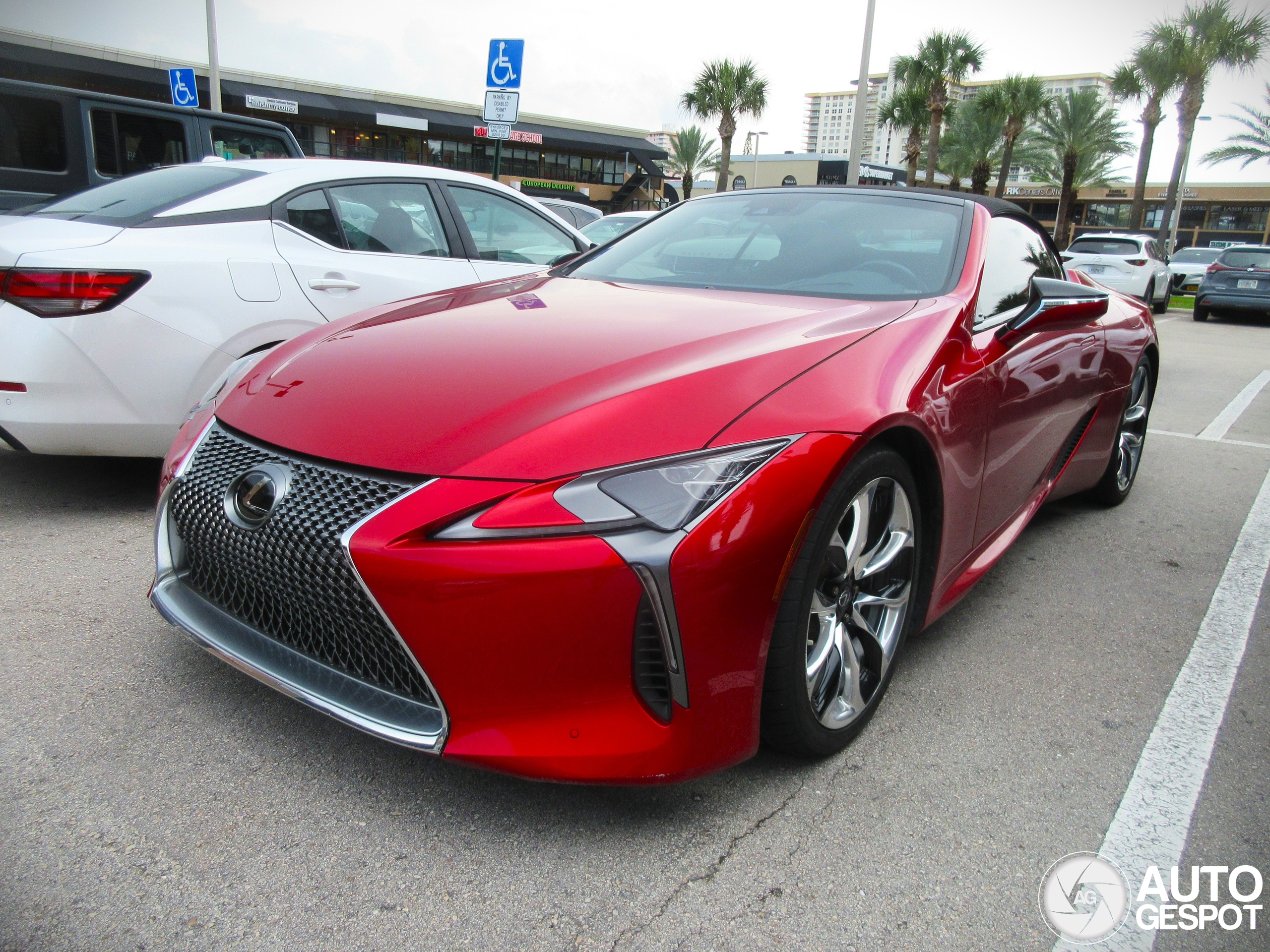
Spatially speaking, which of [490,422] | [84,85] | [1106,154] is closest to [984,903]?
[490,422]

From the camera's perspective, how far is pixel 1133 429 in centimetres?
428

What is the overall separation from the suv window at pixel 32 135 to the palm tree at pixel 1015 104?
115 feet

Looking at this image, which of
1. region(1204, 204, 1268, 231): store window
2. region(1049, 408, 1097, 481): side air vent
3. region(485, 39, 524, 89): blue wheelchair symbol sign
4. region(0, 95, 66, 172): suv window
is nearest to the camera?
region(1049, 408, 1097, 481): side air vent

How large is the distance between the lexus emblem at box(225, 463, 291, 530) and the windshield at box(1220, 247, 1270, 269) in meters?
18.2

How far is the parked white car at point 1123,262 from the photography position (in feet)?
50.2

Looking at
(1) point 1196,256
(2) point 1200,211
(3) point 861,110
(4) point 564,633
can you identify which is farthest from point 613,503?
(2) point 1200,211

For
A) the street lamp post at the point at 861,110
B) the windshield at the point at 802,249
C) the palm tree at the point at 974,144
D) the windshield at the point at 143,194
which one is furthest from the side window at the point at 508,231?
the palm tree at the point at 974,144

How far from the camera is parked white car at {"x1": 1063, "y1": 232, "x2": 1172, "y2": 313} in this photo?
15312 mm

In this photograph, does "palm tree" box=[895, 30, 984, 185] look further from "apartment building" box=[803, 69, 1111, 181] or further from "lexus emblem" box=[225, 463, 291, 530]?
"lexus emblem" box=[225, 463, 291, 530]

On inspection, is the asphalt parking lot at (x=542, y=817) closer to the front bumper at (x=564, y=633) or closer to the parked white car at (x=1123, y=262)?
the front bumper at (x=564, y=633)

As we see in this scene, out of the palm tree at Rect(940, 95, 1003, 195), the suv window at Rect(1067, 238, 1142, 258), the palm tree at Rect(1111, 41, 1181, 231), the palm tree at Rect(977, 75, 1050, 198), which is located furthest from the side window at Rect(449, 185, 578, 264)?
the palm tree at Rect(940, 95, 1003, 195)

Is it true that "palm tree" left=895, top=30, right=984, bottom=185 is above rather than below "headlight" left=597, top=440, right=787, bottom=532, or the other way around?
above

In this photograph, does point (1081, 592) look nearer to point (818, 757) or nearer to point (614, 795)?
point (818, 757)

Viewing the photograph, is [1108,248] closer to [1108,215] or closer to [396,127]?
[396,127]
